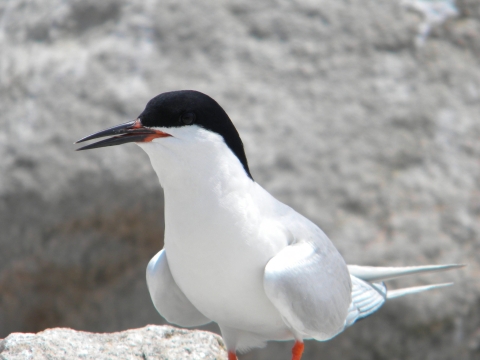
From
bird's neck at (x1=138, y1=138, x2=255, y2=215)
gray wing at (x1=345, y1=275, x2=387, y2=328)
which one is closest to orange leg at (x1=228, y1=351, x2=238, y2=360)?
gray wing at (x1=345, y1=275, x2=387, y2=328)

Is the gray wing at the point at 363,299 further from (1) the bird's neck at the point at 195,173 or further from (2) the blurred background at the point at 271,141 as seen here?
(2) the blurred background at the point at 271,141

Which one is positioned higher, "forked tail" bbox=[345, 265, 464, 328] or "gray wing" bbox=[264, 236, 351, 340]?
"gray wing" bbox=[264, 236, 351, 340]

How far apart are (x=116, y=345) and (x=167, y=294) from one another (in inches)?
18.5

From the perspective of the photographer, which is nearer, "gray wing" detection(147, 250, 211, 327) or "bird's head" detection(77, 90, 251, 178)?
"bird's head" detection(77, 90, 251, 178)

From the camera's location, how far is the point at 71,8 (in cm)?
482

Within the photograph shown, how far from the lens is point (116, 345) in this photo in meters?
2.34

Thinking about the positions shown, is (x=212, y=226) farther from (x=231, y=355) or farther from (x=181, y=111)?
(x=231, y=355)

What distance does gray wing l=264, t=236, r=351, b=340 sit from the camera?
2375mm

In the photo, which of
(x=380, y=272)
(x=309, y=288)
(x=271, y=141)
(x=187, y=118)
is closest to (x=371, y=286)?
(x=380, y=272)

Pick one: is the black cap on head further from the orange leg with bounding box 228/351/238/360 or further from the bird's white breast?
the orange leg with bounding box 228/351/238/360

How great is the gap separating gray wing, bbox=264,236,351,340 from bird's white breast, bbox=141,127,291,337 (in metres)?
0.09

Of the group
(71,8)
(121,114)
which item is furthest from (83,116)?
(71,8)

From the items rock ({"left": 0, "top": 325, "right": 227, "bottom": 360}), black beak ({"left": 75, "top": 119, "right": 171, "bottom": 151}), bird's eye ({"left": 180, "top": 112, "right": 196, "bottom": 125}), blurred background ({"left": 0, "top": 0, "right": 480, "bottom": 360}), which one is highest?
bird's eye ({"left": 180, "top": 112, "right": 196, "bottom": 125})

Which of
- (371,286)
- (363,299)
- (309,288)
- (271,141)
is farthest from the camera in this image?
(271,141)
